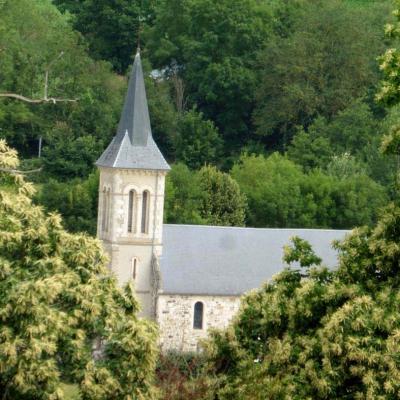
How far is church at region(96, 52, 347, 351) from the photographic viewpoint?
5772cm

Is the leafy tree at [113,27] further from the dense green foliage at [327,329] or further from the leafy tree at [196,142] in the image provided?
the dense green foliage at [327,329]

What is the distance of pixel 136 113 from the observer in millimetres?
58719

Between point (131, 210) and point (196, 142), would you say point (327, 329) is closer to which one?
point (131, 210)

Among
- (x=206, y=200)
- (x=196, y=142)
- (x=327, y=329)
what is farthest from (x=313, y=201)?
(x=327, y=329)

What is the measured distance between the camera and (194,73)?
3462 inches

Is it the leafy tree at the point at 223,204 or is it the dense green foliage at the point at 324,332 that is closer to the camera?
the dense green foliage at the point at 324,332

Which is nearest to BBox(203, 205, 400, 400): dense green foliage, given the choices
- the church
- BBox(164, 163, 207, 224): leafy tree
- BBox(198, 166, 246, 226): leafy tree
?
the church

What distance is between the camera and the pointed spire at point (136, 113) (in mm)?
58531

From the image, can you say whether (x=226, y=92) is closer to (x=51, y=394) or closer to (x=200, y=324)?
(x=200, y=324)

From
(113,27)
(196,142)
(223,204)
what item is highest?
(113,27)

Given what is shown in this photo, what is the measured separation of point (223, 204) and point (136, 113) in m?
12.2

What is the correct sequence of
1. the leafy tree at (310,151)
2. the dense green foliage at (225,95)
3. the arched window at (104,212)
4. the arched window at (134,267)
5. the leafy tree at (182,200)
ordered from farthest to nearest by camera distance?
the leafy tree at (310,151)
the dense green foliage at (225,95)
the leafy tree at (182,200)
the arched window at (104,212)
the arched window at (134,267)

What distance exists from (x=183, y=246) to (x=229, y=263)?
149cm

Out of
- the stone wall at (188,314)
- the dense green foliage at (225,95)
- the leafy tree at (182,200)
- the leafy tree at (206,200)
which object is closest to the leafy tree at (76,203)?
the dense green foliage at (225,95)
